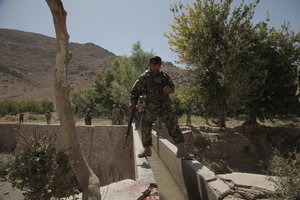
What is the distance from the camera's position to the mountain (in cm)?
7975

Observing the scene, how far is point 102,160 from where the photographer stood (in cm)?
1167

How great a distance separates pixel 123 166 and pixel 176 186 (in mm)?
6116

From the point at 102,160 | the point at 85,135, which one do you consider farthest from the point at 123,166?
the point at 85,135

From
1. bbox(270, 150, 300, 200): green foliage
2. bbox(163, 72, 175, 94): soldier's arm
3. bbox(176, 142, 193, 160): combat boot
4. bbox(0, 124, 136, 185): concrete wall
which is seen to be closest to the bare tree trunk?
bbox(176, 142, 193, 160): combat boot

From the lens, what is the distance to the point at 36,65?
101m

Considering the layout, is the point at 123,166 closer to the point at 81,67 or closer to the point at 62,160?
the point at 62,160

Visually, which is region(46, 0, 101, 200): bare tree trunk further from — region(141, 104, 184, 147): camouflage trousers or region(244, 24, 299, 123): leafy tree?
region(244, 24, 299, 123): leafy tree

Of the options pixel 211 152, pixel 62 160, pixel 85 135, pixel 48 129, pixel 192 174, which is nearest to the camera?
pixel 62 160

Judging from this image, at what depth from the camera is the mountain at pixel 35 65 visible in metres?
79.8

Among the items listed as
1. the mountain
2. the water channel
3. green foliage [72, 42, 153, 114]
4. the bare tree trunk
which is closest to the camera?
the water channel

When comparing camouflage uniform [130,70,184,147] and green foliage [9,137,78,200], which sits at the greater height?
camouflage uniform [130,70,184,147]

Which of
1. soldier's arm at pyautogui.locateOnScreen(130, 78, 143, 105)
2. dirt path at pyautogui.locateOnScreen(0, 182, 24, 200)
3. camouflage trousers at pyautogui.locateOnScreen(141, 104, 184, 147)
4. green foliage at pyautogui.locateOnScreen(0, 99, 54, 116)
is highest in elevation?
green foliage at pyautogui.locateOnScreen(0, 99, 54, 116)

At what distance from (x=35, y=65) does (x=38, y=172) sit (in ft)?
342

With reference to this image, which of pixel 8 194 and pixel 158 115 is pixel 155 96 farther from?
pixel 8 194
